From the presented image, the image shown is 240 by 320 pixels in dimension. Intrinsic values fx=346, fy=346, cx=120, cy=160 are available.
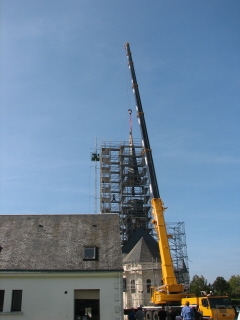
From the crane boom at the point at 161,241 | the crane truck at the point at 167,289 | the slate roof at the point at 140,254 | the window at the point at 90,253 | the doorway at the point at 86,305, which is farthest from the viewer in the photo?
the slate roof at the point at 140,254

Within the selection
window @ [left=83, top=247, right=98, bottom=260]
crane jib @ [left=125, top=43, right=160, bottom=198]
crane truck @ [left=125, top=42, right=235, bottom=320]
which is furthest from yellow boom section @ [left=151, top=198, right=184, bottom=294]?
window @ [left=83, top=247, right=98, bottom=260]

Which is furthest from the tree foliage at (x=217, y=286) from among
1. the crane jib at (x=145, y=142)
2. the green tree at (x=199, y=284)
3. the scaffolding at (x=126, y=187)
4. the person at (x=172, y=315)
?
the person at (x=172, y=315)

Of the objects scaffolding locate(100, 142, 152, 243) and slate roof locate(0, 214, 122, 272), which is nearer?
slate roof locate(0, 214, 122, 272)

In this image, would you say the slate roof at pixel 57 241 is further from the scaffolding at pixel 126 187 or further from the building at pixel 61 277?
the scaffolding at pixel 126 187

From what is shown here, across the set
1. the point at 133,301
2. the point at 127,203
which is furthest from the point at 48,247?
the point at 127,203

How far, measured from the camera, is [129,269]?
42.6 metres

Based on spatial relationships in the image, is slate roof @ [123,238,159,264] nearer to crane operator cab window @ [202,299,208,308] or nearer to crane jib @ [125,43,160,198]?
crane jib @ [125,43,160,198]

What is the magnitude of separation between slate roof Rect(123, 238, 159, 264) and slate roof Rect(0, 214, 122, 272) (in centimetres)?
1838

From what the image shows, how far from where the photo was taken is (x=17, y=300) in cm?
2048

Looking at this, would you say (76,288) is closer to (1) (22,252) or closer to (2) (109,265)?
(2) (109,265)

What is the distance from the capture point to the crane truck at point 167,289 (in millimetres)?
20016

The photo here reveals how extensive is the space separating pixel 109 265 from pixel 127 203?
32755mm

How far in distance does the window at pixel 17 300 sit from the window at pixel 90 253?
4.45 meters

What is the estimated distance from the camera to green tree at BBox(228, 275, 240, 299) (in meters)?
77.3
